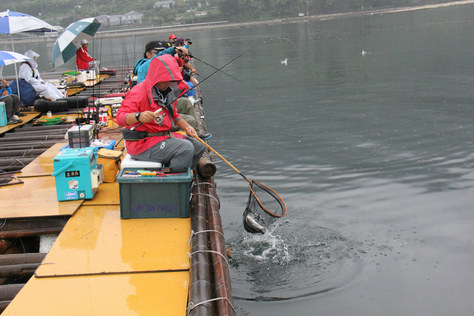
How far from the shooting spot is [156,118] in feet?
16.2

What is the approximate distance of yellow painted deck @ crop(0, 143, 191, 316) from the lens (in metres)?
3.59

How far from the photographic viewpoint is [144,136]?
5203 millimetres

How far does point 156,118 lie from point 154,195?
2.47ft

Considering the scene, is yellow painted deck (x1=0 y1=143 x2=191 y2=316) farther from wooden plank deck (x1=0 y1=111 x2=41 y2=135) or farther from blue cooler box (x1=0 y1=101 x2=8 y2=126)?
blue cooler box (x1=0 y1=101 x2=8 y2=126)

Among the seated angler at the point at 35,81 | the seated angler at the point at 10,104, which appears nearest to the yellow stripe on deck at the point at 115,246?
the seated angler at the point at 10,104

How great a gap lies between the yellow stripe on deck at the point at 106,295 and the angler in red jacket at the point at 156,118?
1.44 meters

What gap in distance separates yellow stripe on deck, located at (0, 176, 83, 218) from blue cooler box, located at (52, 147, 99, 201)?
0.10m

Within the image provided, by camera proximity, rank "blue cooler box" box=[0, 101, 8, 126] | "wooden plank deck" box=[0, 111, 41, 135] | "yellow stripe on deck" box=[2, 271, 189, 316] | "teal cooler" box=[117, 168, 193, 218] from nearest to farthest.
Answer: "yellow stripe on deck" box=[2, 271, 189, 316] < "teal cooler" box=[117, 168, 193, 218] < "wooden plank deck" box=[0, 111, 41, 135] < "blue cooler box" box=[0, 101, 8, 126]

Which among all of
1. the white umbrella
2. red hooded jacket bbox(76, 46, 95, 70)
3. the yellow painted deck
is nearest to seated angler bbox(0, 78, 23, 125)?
the white umbrella

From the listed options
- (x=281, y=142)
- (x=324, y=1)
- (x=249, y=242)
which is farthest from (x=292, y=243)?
(x=324, y=1)

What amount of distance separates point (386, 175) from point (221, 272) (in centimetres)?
560

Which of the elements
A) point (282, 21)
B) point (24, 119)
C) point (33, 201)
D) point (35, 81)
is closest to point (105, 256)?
point (33, 201)

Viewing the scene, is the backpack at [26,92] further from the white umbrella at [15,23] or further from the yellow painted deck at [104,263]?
the yellow painted deck at [104,263]

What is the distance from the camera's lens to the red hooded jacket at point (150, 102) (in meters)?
4.91
